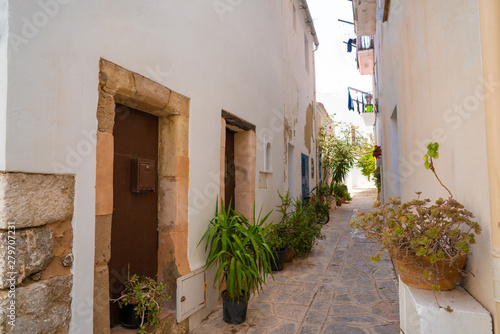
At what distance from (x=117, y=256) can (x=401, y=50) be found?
325 cm

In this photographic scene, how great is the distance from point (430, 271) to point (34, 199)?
196cm

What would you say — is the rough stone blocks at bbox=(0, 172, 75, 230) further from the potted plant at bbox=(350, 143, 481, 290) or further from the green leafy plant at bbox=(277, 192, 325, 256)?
the green leafy plant at bbox=(277, 192, 325, 256)

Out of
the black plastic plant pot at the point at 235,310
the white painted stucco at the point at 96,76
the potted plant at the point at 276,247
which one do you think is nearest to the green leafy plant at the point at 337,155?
the potted plant at the point at 276,247

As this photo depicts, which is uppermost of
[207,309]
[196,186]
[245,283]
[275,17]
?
[275,17]

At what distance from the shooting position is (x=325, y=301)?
356cm

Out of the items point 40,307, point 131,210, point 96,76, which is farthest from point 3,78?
point 131,210

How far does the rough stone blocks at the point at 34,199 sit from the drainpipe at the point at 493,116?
2050mm

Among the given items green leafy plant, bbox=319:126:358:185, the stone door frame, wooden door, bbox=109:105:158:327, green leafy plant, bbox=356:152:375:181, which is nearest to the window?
the stone door frame

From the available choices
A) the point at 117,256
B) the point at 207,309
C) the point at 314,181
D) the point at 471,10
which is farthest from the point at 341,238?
the point at 471,10

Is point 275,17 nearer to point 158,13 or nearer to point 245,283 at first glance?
point 158,13

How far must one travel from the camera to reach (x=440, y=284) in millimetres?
1456

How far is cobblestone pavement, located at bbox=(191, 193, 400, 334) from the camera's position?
2959 mm

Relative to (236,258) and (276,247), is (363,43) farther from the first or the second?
(236,258)

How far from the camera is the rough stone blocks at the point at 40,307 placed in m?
1.49
